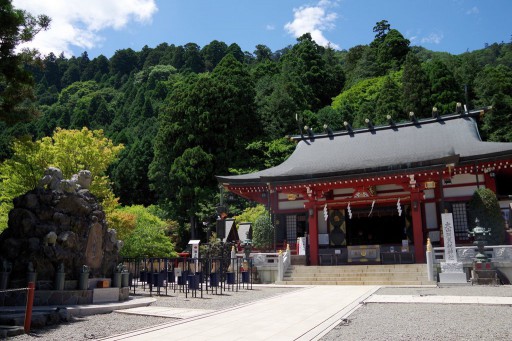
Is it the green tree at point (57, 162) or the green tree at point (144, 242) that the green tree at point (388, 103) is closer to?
the green tree at point (144, 242)

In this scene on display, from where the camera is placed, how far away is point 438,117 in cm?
2477

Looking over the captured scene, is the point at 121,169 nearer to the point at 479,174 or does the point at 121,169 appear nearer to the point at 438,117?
the point at 438,117

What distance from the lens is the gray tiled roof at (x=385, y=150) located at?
1900cm

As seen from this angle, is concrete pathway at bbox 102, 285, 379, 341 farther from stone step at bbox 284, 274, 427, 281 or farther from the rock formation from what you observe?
stone step at bbox 284, 274, 427, 281

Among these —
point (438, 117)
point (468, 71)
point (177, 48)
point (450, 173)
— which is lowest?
point (450, 173)

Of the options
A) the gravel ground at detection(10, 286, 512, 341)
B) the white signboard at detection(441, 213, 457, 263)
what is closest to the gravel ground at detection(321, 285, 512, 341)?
the gravel ground at detection(10, 286, 512, 341)

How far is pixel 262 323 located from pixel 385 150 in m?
17.5

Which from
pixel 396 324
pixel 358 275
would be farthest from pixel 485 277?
pixel 396 324

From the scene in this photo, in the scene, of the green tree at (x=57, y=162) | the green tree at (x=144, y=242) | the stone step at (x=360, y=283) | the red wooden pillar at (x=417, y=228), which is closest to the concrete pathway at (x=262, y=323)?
the stone step at (x=360, y=283)

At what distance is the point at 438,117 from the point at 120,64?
96490 mm

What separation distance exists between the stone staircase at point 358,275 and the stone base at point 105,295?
9.14m

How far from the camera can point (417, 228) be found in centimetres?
1923

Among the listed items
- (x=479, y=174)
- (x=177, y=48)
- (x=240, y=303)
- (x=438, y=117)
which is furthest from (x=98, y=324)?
(x=177, y=48)

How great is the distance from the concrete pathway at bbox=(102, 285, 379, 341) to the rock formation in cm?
417
